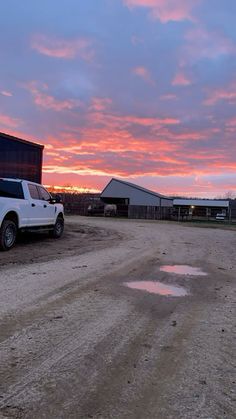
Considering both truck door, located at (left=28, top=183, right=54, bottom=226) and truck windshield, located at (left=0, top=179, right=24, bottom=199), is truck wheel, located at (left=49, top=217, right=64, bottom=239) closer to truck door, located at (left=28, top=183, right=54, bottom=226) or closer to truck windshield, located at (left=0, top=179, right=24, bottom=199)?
truck door, located at (left=28, top=183, right=54, bottom=226)

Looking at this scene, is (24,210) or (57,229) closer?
(24,210)

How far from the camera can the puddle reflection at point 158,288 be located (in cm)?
717

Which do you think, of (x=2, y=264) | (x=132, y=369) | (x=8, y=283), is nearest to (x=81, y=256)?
(x=2, y=264)

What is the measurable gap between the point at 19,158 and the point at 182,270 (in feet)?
39.0

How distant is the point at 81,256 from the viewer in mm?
11102

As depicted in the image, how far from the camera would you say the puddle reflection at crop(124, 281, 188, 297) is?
7169 mm

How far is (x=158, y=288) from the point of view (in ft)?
24.6

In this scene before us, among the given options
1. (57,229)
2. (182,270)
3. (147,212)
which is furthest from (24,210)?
(147,212)

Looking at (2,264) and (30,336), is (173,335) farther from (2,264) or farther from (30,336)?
(2,264)

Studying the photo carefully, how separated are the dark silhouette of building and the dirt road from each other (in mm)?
10172

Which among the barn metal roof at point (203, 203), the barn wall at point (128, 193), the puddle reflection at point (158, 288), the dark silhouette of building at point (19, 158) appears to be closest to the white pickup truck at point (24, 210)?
the dark silhouette of building at point (19, 158)

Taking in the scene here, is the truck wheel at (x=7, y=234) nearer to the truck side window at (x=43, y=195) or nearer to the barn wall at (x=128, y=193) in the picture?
the truck side window at (x=43, y=195)

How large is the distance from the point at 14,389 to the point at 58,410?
0.50m

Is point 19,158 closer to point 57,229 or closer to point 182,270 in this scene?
point 57,229
